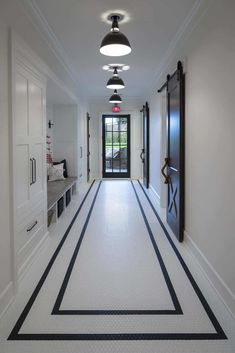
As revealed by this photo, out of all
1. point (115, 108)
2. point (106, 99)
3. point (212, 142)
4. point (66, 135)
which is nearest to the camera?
point (212, 142)

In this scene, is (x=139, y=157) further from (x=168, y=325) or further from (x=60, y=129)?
(x=168, y=325)

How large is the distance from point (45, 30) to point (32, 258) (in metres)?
2.68

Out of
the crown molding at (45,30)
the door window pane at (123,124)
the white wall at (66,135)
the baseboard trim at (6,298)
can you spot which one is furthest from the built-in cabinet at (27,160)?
the door window pane at (123,124)

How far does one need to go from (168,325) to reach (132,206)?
407cm

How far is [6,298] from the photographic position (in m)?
2.50

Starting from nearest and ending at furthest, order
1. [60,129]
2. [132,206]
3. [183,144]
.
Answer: [183,144] < [132,206] < [60,129]

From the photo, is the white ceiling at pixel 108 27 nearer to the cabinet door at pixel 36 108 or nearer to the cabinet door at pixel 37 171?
the cabinet door at pixel 36 108

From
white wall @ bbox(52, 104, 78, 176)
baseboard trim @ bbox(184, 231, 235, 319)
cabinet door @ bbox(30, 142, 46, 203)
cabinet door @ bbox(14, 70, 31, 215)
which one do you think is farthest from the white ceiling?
baseboard trim @ bbox(184, 231, 235, 319)

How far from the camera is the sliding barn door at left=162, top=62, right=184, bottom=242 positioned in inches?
158

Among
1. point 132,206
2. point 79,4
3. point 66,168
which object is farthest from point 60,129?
point 79,4

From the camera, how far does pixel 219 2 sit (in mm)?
2635

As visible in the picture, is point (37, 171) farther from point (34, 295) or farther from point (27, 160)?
point (34, 295)

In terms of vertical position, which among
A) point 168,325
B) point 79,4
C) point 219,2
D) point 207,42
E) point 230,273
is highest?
point 79,4

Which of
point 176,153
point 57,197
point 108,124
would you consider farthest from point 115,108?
point 176,153
